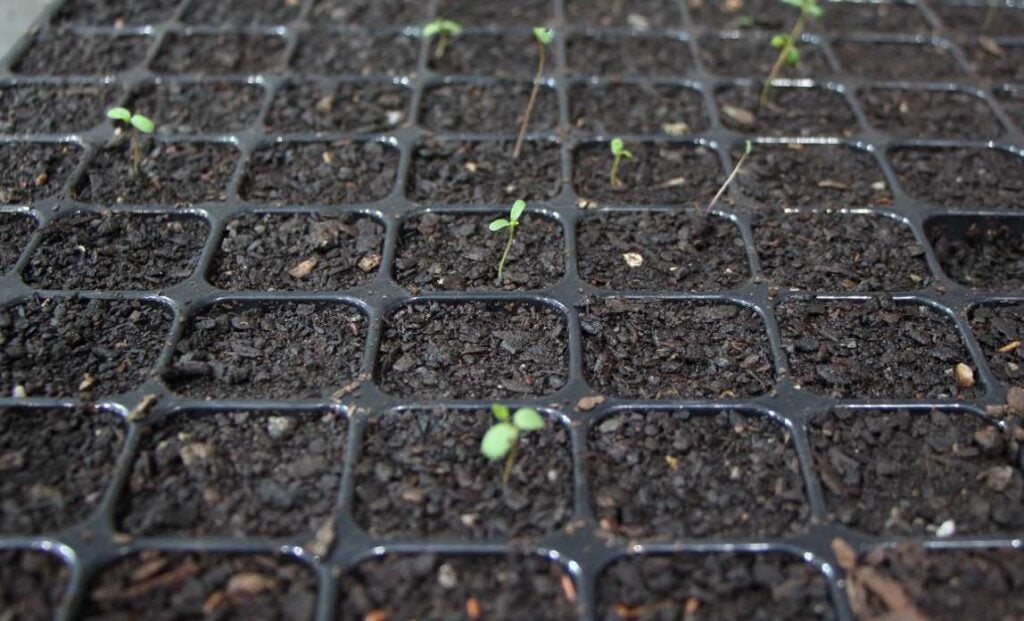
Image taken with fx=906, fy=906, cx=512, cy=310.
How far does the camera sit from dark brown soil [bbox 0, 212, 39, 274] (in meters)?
1.10

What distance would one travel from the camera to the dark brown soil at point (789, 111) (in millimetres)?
1372

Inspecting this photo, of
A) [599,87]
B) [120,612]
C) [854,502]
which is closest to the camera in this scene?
[120,612]

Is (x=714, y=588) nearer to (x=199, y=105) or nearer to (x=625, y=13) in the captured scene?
(x=199, y=105)

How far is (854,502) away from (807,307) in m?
0.28

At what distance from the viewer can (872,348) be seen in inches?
40.9

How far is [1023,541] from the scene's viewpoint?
85 cm

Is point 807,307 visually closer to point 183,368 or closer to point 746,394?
point 746,394

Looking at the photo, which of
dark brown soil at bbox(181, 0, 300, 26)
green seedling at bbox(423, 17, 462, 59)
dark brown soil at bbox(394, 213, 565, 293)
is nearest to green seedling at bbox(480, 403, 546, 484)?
dark brown soil at bbox(394, 213, 565, 293)

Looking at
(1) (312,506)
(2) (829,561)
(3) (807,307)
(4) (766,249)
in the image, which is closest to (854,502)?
(2) (829,561)

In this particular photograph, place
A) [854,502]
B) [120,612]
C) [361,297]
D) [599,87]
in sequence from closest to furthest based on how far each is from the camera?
[120,612], [854,502], [361,297], [599,87]

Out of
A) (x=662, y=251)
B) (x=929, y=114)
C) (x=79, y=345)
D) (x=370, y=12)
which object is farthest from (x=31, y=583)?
(x=929, y=114)

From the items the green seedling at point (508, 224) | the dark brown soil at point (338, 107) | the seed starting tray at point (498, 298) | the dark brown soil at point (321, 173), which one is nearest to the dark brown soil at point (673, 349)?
the seed starting tray at point (498, 298)

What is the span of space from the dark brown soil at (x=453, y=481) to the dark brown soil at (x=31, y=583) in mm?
261

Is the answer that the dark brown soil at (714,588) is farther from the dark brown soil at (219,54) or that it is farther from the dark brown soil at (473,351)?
the dark brown soil at (219,54)
